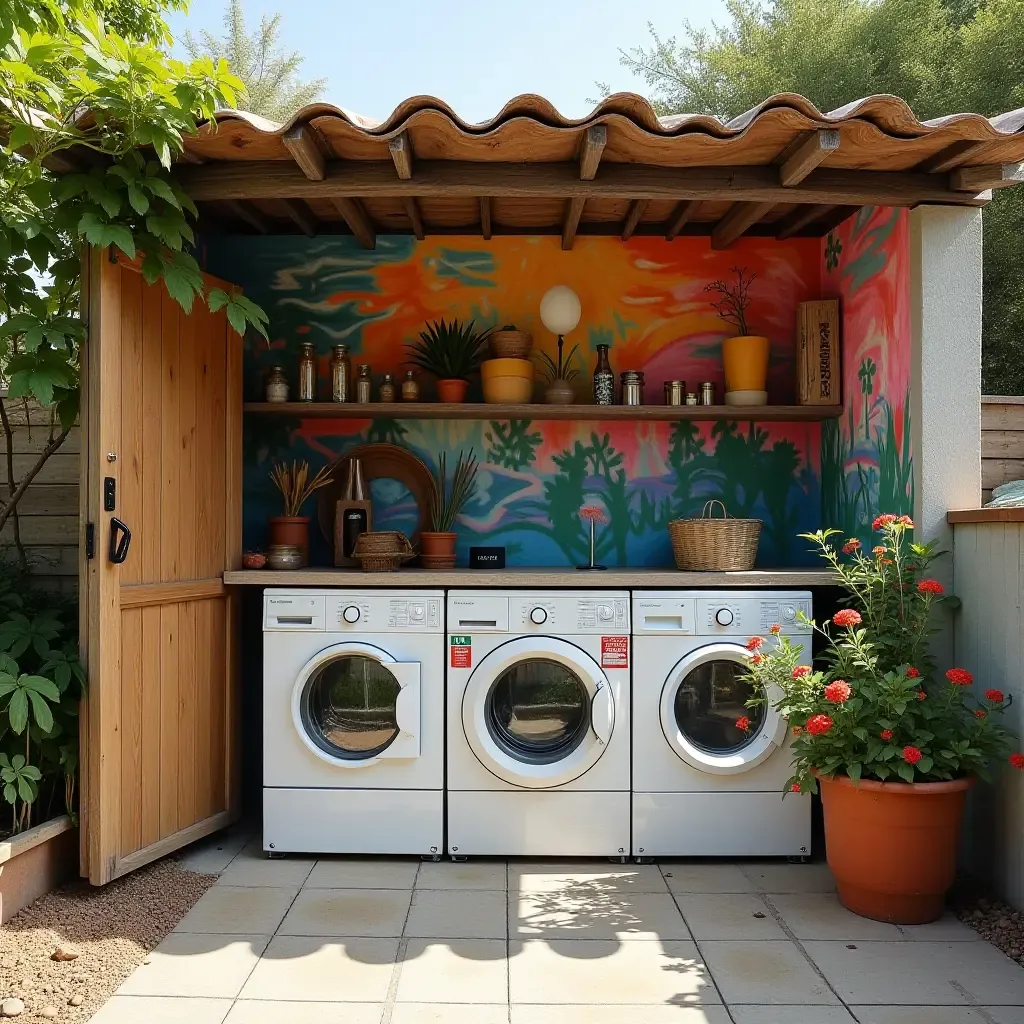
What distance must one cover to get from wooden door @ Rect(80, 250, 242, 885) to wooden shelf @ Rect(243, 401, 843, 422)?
265 mm

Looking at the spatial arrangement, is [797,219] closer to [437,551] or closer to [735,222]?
[735,222]

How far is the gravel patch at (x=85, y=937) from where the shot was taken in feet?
7.21

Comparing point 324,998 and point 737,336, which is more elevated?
point 737,336

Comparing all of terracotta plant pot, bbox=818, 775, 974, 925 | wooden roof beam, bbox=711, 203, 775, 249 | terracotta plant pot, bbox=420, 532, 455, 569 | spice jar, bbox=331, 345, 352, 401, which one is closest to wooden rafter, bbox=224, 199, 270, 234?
spice jar, bbox=331, 345, 352, 401

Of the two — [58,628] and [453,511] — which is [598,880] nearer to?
[453,511]

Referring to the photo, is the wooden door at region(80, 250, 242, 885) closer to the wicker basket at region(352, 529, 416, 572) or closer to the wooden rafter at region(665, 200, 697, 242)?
the wicker basket at region(352, 529, 416, 572)

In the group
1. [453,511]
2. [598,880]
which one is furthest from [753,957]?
[453,511]

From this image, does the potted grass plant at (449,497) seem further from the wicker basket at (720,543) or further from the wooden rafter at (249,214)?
the wooden rafter at (249,214)

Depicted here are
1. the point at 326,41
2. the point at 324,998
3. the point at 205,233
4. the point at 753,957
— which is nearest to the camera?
the point at 324,998

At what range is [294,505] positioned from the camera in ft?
12.1

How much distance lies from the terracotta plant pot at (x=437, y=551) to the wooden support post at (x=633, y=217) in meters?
1.45

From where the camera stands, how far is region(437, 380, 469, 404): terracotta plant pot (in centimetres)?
375

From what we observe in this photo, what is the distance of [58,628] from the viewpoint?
9.21 feet

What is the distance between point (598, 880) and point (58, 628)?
193 centimetres
